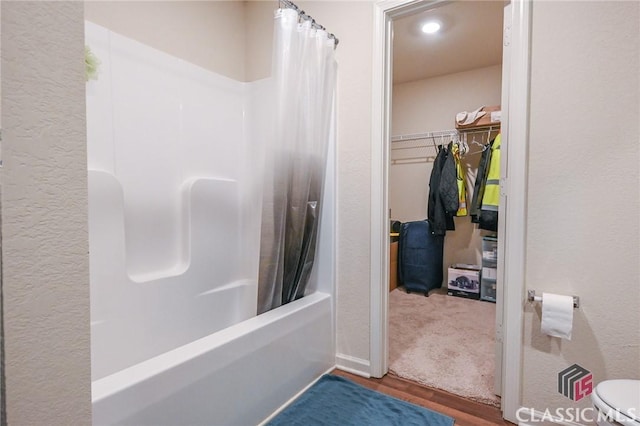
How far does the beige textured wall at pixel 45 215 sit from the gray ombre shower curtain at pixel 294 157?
3.64 feet

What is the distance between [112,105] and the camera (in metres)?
1.56

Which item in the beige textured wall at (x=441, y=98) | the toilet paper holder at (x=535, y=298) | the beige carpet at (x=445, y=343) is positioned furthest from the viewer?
the beige textured wall at (x=441, y=98)

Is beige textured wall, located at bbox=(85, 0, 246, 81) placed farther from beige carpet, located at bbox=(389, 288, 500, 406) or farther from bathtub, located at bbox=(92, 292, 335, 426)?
beige carpet, located at bbox=(389, 288, 500, 406)

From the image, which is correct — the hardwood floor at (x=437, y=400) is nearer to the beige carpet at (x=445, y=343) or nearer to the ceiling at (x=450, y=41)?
the beige carpet at (x=445, y=343)

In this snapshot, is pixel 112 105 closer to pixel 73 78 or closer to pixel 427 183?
pixel 73 78

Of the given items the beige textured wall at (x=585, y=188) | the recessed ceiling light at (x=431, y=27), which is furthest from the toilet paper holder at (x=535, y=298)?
the recessed ceiling light at (x=431, y=27)

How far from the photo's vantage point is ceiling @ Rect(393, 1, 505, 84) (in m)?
2.36

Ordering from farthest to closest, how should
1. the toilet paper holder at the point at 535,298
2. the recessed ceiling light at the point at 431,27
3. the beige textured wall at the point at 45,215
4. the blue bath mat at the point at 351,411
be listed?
the recessed ceiling light at the point at 431,27 < the blue bath mat at the point at 351,411 < the toilet paper holder at the point at 535,298 < the beige textured wall at the point at 45,215

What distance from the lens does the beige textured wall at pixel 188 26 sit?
1616 millimetres

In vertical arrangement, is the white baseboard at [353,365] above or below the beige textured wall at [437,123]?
below

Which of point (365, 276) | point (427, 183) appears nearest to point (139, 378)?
point (365, 276)

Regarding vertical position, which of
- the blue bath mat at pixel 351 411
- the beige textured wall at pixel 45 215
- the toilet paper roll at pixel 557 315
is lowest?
the blue bath mat at pixel 351 411

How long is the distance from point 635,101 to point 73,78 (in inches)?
67.8

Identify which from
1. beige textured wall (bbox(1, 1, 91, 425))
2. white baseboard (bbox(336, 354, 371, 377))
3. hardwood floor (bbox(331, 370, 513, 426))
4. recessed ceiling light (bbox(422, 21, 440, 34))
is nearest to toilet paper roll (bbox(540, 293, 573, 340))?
hardwood floor (bbox(331, 370, 513, 426))
